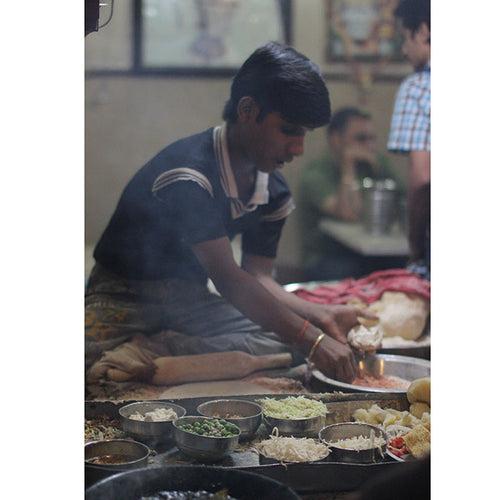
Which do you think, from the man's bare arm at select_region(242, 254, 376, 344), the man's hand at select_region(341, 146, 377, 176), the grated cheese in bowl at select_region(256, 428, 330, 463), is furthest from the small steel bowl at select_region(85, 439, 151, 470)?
the man's hand at select_region(341, 146, 377, 176)

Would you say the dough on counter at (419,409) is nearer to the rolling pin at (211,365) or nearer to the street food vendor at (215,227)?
the street food vendor at (215,227)

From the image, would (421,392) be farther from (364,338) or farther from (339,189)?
(339,189)

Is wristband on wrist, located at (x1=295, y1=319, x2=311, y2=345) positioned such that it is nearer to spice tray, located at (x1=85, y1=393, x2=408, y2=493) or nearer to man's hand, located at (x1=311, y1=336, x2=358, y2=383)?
man's hand, located at (x1=311, y1=336, x2=358, y2=383)

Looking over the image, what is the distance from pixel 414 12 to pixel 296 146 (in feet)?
2.37

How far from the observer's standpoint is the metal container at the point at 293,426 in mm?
2559

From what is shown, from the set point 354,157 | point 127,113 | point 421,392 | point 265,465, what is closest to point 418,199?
point 354,157

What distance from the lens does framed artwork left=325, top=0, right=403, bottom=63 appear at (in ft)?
10.0

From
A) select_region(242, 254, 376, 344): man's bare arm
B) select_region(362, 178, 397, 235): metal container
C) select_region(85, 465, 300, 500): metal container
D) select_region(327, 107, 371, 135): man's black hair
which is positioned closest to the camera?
select_region(85, 465, 300, 500): metal container

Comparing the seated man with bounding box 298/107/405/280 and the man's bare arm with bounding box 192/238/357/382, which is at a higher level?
the seated man with bounding box 298/107/405/280

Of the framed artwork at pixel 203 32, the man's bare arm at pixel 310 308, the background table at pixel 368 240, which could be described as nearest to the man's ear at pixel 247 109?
the framed artwork at pixel 203 32

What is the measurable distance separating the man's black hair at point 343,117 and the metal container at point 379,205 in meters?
0.36

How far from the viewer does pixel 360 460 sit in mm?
2473

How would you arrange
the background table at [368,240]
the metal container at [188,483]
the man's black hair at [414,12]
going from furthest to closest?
1. the background table at [368,240]
2. the man's black hair at [414,12]
3. the metal container at [188,483]
